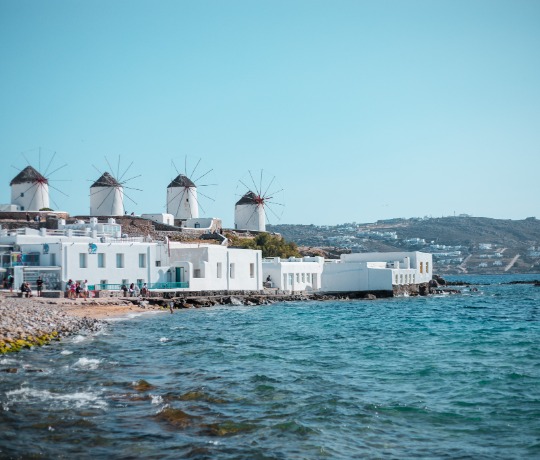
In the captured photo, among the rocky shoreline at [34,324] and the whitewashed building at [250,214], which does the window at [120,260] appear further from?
the whitewashed building at [250,214]

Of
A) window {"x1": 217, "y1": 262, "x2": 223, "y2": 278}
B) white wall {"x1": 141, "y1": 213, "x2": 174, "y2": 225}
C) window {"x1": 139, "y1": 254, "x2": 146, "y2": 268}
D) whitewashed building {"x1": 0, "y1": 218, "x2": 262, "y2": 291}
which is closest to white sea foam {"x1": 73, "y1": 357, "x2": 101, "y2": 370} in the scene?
whitewashed building {"x1": 0, "y1": 218, "x2": 262, "y2": 291}

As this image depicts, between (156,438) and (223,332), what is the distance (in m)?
17.9

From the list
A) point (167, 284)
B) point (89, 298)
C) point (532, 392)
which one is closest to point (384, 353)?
point (532, 392)

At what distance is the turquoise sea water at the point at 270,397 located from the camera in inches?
476

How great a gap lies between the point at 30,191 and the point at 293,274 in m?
29.6

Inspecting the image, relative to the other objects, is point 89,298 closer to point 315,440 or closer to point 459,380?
point 459,380

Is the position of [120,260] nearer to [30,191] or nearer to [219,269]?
[219,269]

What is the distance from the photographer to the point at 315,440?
1259 cm

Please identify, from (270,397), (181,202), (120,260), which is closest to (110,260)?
(120,260)

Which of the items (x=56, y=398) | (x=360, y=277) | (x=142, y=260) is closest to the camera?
(x=56, y=398)

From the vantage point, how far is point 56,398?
15148 mm

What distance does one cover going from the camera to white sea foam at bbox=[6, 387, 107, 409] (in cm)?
1465

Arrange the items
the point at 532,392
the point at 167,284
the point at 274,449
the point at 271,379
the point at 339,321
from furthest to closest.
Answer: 1. the point at 167,284
2. the point at 339,321
3. the point at 271,379
4. the point at 532,392
5. the point at 274,449

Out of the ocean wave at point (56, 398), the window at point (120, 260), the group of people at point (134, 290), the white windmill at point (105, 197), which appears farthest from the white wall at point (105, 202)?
the ocean wave at point (56, 398)
